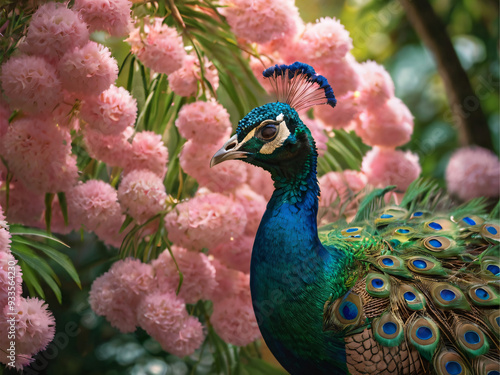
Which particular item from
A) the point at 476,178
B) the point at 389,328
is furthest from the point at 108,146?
the point at 476,178

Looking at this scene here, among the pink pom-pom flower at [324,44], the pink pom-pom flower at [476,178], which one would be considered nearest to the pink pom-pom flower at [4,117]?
the pink pom-pom flower at [324,44]

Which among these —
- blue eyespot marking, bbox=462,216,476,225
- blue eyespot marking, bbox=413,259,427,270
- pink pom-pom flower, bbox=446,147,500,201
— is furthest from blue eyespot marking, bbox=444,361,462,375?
pink pom-pom flower, bbox=446,147,500,201

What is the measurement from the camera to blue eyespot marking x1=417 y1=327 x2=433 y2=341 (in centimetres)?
54

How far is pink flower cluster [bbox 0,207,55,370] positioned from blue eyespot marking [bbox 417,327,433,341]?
0.36m

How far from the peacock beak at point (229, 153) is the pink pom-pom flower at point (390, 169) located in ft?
1.07

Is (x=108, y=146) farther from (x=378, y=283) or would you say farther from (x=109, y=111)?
(x=378, y=283)

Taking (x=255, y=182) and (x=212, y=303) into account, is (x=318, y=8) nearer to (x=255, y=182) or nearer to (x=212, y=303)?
(x=255, y=182)

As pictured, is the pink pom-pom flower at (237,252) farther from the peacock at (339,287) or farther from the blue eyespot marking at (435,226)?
the blue eyespot marking at (435,226)

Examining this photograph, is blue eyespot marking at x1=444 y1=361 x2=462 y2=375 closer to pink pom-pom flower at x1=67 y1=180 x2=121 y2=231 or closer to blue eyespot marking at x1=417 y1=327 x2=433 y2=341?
blue eyespot marking at x1=417 y1=327 x2=433 y2=341

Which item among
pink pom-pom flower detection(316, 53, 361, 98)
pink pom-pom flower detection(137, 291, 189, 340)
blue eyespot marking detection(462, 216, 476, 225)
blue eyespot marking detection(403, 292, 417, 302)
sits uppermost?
pink pom-pom flower detection(316, 53, 361, 98)

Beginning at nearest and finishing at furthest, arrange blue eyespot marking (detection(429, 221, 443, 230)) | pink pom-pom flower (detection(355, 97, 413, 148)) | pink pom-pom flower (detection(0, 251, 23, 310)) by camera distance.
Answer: pink pom-pom flower (detection(0, 251, 23, 310))
blue eyespot marking (detection(429, 221, 443, 230))
pink pom-pom flower (detection(355, 97, 413, 148))

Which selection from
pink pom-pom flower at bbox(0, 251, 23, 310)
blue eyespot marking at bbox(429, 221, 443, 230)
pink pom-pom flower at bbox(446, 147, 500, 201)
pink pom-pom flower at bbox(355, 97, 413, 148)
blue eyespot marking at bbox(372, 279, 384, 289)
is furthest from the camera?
pink pom-pom flower at bbox(446, 147, 500, 201)

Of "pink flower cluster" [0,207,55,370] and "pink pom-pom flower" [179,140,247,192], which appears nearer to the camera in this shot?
"pink flower cluster" [0,207,55,370]

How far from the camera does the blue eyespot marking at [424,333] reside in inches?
Result: 21.3
